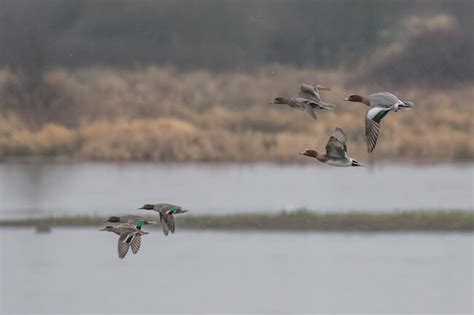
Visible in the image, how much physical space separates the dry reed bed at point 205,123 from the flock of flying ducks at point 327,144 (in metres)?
12.4

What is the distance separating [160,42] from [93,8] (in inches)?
45.2

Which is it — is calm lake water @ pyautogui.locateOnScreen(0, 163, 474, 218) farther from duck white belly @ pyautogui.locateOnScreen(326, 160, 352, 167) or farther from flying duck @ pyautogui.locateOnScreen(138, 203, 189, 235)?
duck white belly @ pyautogui.locateOnScreen(326, 160, 352, 167)

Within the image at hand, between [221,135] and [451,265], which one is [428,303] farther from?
[221,135]

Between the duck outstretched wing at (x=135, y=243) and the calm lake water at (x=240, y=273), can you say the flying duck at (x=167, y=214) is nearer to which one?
the duck outstretched wing at (x=135, y=243)

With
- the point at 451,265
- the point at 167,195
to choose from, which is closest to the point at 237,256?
the point at 451,265

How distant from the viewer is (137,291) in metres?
18.1

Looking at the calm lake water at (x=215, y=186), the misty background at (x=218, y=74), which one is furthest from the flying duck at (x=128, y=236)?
the misty background at (x=218, y=74)

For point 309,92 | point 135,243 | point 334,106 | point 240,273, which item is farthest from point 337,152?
point 240,273

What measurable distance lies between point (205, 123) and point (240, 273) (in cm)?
580

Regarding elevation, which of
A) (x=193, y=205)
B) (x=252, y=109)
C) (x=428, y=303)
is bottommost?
(x=428, y=303)

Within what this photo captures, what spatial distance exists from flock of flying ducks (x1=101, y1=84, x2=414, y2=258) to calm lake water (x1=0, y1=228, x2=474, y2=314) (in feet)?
21.1

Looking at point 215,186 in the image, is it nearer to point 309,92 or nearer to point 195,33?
point 195,33

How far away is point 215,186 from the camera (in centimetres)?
2427

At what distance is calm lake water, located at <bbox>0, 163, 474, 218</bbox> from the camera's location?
22.2 meters
